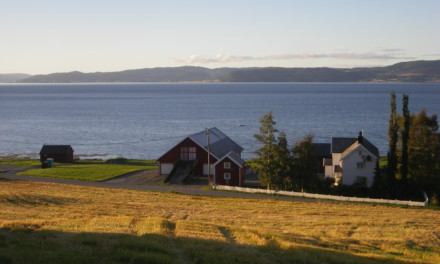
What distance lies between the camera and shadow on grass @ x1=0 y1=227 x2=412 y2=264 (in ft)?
56.6

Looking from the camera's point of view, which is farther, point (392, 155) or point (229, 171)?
point (229, 171)

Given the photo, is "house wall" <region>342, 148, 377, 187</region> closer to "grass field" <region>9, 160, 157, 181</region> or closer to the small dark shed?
"grass field" <region>9, 160, 157, 181</region>

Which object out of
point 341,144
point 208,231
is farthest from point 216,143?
point 208,231

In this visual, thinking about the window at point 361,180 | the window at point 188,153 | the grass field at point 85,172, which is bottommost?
the grass field at point 85,172

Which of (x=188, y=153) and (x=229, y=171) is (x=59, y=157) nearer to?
(x=188, y=153)

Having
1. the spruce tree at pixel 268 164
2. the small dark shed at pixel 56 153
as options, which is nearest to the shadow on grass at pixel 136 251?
the spruce tree at pixel 268 164

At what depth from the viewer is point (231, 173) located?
54719mm

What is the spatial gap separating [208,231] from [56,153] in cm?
5464

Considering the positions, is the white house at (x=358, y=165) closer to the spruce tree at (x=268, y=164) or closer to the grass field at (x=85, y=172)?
the spruce tree at (x=268, y=164)

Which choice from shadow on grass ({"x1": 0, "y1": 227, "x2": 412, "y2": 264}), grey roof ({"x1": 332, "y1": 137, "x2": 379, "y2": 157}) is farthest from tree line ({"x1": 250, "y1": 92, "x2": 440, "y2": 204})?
shadow on grass ({"x1": 0, "y1": 227, "x2": 412, "y2": 264})

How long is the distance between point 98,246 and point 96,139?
9397 cm

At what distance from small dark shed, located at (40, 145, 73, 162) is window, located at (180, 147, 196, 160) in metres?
23.4

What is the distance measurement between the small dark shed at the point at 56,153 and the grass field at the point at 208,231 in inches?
1262

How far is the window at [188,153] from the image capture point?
5991 centimetres
